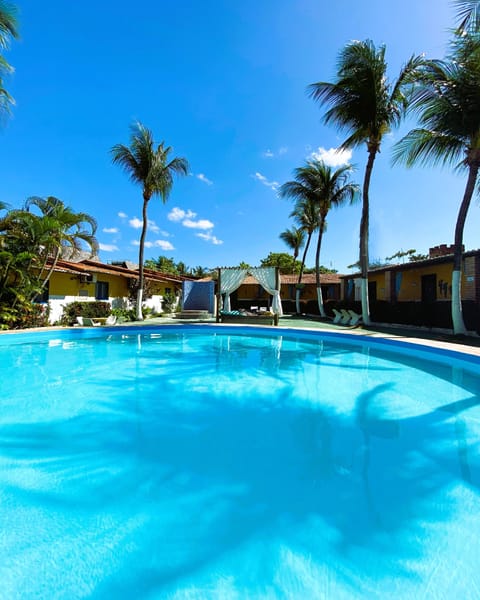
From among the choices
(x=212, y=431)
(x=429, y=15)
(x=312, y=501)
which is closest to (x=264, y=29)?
(x=429, y=15)

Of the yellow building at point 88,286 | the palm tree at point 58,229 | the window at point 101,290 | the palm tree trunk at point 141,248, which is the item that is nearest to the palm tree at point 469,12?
the palm tree trunk at point 141,248

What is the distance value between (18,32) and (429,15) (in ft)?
39.0

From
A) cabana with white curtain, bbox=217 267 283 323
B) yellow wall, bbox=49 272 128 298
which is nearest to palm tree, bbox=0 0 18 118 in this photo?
yellow wall, bbox=49 272 128 298

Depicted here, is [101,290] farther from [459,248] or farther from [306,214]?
[459,248]

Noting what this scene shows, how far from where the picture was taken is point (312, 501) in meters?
2.42

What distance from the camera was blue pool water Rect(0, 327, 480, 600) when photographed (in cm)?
175

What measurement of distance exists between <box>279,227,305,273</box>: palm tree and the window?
16859 mm

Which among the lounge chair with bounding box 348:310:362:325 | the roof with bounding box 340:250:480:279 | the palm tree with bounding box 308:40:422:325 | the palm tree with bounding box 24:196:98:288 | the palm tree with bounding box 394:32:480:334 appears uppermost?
the palm tree with bounding box 308:40:422:325

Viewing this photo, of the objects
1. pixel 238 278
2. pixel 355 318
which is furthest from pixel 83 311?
pixel 355 318

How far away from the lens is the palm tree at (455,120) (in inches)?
334

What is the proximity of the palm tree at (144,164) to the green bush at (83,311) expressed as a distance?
5.75 ft

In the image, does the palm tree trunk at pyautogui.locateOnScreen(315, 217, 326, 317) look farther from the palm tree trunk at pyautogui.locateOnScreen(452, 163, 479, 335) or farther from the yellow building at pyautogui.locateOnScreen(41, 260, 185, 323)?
the yellow building at pyautogui.locateOnScreen(41, 260, 185, 323)

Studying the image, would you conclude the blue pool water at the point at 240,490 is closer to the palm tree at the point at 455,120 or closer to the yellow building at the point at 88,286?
the palm tree at the point at 455,120

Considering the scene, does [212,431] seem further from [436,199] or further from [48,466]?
[436,199]
